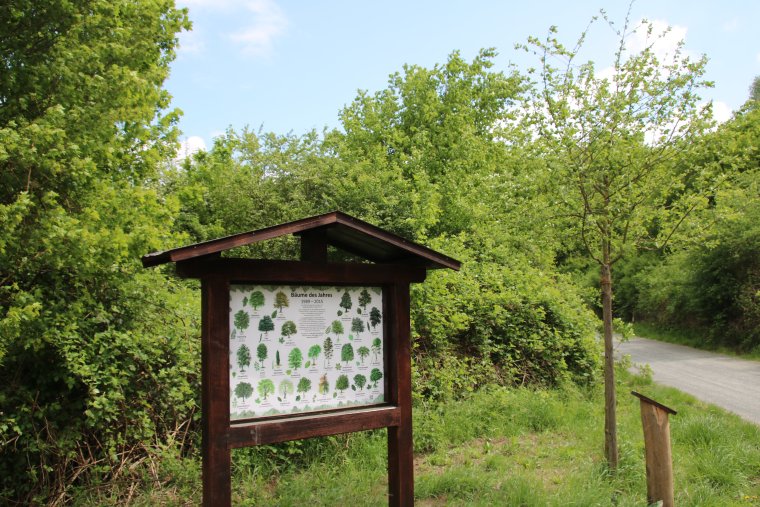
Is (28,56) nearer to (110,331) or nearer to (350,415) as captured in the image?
(110,331)

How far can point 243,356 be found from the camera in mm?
4277

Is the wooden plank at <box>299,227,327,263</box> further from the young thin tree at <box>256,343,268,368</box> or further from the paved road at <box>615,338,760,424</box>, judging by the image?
the paved road at <box>615,338,760,424</box>

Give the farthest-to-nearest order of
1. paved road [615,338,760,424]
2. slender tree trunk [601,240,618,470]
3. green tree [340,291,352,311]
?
paved road [615,338,760,424], slender tree trunk [601,240,618,470], green tree [340,291,352,311]

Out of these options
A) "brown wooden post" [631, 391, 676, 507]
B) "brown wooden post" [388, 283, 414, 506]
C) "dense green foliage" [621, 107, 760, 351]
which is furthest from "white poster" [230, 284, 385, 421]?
"dense green foliage" [621, 107, 760, 351]

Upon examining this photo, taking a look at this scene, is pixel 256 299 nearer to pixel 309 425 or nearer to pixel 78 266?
pixel 309 425

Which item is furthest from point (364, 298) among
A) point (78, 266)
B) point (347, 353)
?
point (78, 266)

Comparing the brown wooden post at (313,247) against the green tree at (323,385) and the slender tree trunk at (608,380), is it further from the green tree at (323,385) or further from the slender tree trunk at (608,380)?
the slender tree trunk at (608,380)

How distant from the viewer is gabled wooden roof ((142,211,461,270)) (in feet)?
13.2

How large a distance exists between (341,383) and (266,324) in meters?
0.77

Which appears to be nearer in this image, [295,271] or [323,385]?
[295,271]

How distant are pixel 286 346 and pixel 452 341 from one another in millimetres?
5889

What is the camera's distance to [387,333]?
491cm

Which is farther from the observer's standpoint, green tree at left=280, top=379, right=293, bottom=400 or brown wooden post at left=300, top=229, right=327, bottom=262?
brown wooden post at left=300, top=229, right=327, bottom=262

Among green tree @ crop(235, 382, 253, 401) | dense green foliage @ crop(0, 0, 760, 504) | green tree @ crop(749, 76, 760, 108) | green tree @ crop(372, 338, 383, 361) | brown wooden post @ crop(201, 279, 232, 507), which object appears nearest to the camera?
brown wooden post @ crop(201, 279, 232, 507)
